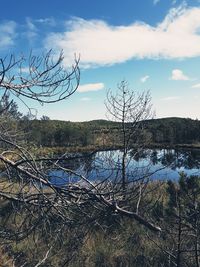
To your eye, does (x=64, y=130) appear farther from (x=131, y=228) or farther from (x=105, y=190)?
(x=105, y=190)

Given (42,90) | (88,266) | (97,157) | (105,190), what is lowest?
(88,266)

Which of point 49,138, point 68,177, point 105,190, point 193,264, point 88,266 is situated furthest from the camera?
point 49,138

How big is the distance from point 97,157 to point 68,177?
0.28m

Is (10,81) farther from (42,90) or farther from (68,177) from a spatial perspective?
(68,177)

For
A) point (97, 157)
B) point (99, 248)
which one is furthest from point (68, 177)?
point (99, 248)

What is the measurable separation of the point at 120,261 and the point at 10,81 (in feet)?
22.2

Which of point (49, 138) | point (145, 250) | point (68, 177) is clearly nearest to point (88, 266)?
point (145, 250)

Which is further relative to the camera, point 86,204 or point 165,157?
point 165,157

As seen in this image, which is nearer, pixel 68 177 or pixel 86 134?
pixel 68 177

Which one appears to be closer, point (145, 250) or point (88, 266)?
point (88, 266)

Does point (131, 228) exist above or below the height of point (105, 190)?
below

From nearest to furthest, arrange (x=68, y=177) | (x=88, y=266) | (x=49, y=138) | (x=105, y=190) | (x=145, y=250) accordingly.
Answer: (x=105, y=190), (x=68, y=177), (x=88, y=266), (x=145, y=250), (x=49, y=138)

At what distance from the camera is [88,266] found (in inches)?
336

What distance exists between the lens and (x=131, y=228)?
10531 mm
